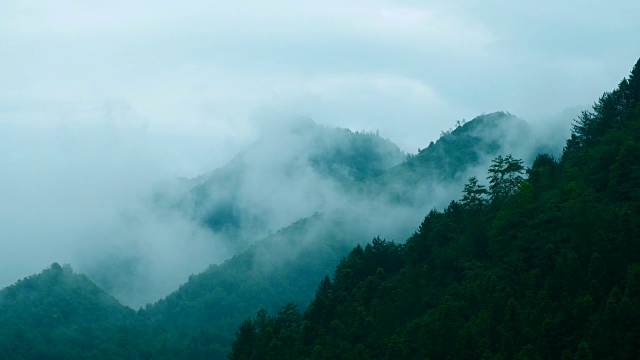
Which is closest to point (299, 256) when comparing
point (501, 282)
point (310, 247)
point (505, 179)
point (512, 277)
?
point (310, 247)

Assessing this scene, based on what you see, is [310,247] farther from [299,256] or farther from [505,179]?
[505,179]

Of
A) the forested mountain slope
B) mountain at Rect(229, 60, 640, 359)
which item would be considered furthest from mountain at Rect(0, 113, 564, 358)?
mountain at Rect(229, 60, 640, 359)

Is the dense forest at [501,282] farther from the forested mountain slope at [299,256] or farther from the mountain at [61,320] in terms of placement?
the forested mountain slope at [299,256]

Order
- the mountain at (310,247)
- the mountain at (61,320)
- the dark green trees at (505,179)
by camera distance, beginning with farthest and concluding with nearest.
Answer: the mountain at (310,247) → the mountain at (61,320) → the dark green trees at (505,179)

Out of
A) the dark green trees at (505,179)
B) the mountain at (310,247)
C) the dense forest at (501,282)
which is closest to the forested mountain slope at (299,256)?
the mountain at (310,247)

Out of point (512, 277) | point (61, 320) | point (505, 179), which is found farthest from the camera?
point (61, 320)

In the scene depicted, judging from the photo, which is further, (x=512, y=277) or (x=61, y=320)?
(x=61, y=320)

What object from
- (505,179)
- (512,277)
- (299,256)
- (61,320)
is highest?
(61,320)

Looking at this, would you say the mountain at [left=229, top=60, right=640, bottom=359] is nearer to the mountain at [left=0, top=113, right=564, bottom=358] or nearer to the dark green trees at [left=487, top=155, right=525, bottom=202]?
the dark green trees at [left=487, top=155, right=525, bottom=202]

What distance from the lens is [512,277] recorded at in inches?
2190

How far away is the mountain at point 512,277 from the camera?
150 feet

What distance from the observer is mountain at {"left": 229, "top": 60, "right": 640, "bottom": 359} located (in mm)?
45750

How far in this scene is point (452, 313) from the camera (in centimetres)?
5512

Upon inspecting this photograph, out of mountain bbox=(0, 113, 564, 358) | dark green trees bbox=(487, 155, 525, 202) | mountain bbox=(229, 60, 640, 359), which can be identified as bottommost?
mountain bbox=(229, 60, 640, 359)
